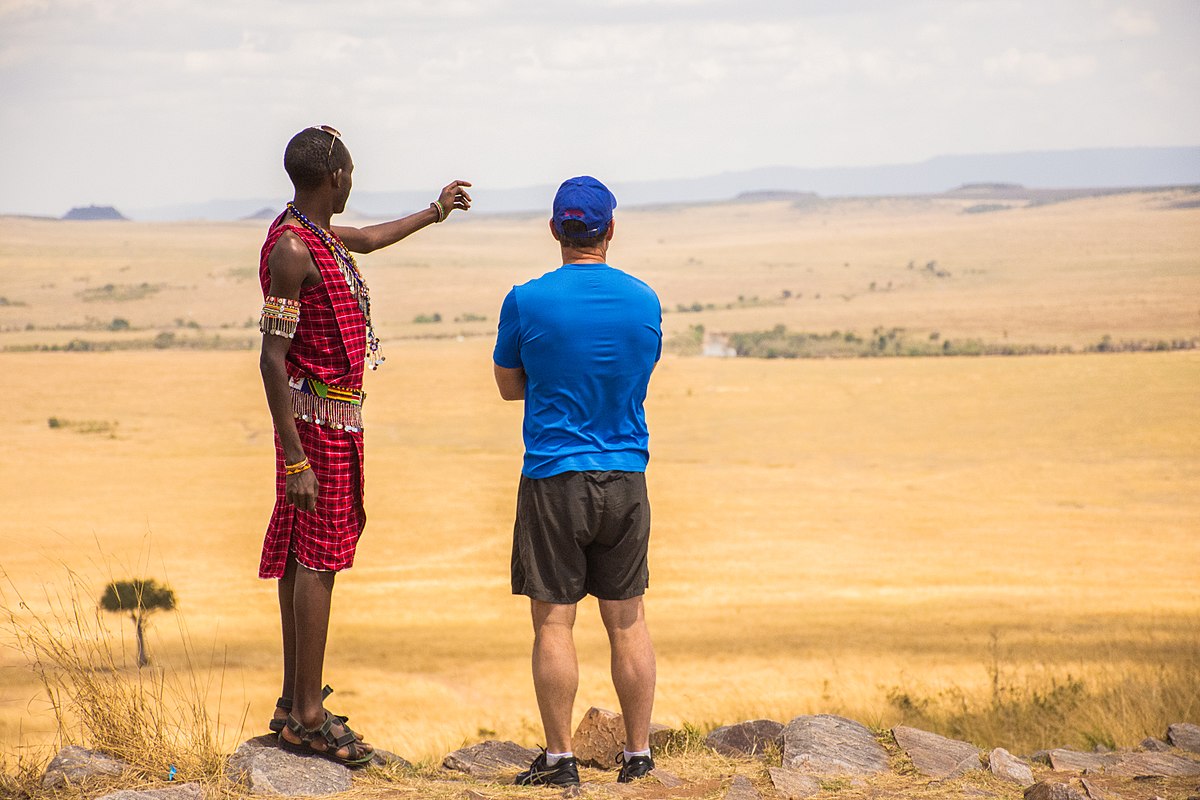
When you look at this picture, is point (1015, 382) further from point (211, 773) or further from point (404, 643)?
point (211, 773)

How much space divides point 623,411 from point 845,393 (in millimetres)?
38112

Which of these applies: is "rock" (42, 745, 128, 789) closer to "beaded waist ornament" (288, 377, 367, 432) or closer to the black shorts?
"beaded waist ornament" (288, 377, 367, 432)

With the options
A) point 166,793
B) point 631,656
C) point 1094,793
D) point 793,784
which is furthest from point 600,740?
point 1094,793

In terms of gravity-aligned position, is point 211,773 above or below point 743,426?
above

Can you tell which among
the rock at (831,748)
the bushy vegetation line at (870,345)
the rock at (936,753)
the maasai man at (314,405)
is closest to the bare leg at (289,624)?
the maasai man at (314,405)

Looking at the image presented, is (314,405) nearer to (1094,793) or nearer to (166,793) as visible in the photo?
(166,793)

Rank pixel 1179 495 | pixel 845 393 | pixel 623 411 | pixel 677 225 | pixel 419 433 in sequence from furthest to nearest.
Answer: pixel 677 225, pixel 845 393, pixel 419 433, pixel 1179 495, pixel 623 411

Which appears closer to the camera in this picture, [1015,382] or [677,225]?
[1015,382]

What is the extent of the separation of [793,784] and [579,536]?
1.15 metres

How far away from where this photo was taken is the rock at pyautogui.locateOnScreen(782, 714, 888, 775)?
481 cm

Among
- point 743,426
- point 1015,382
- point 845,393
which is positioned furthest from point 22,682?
point 1015,382

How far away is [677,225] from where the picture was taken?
179875 millimetres

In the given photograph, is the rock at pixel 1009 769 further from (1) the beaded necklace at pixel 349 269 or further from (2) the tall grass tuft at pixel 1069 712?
(1) the beaded necklace at pixel 349 269

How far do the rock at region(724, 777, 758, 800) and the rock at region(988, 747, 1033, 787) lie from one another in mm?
899
